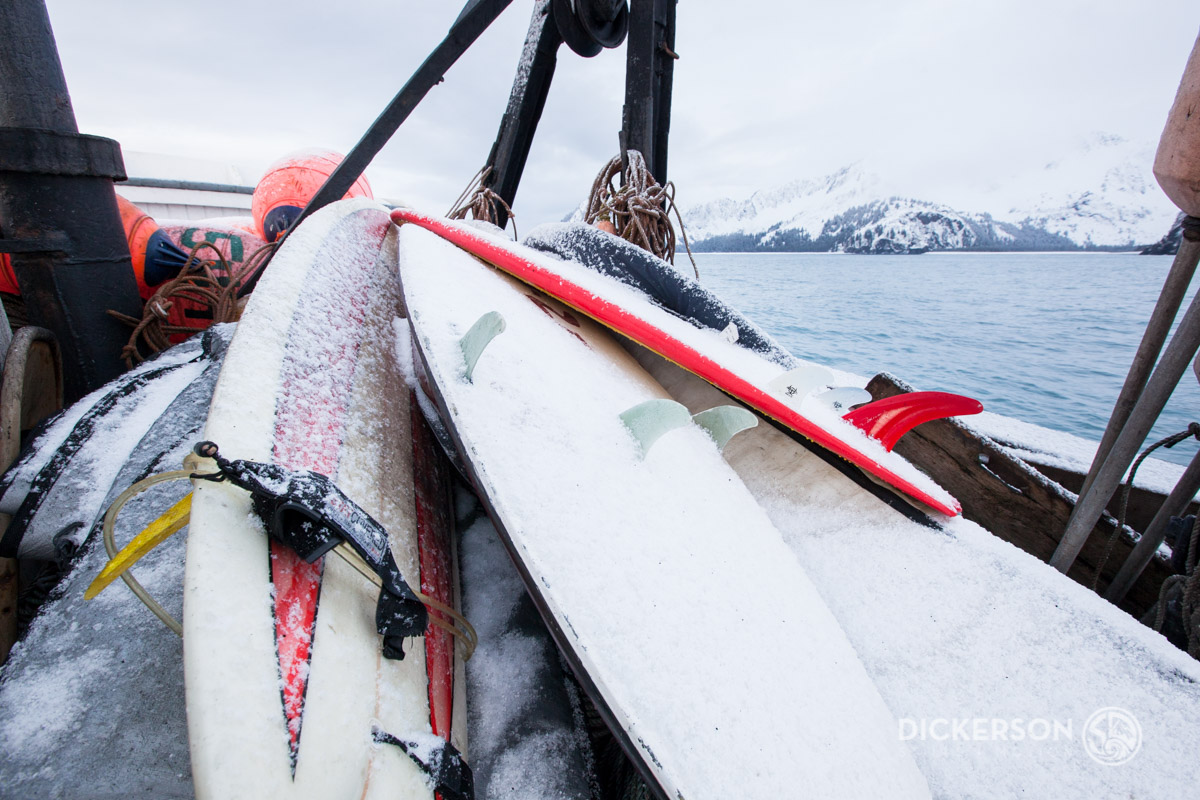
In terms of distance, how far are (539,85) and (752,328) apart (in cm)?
254

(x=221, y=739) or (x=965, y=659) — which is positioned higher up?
(x=221, y=739)

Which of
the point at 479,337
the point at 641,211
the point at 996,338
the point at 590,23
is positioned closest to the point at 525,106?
the point at 590,23

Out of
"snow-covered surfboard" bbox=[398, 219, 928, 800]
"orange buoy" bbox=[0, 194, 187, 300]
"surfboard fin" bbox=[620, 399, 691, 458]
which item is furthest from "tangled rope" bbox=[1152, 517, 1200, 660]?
"orange buoy" bbox=[0, 194, 187, 300]

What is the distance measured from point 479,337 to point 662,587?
0.59 m

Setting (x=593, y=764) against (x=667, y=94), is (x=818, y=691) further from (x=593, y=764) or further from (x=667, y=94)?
(x=667, y=94)

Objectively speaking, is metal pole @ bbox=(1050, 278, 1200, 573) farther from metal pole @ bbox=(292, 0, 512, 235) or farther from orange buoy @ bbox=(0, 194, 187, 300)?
orange buoy @ bbox=(0, 194, 187, 300)

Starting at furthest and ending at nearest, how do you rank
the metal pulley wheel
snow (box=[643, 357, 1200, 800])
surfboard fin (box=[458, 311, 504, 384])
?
the metal pulley wheel
surfboard fin (box=[458, 311, 504, 384])
snow (box=[643, 357, 1200, 800])

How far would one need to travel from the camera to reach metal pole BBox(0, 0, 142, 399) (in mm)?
1564

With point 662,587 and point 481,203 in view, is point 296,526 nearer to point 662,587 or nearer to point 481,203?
point 662,587

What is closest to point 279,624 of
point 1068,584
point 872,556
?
point 872,556

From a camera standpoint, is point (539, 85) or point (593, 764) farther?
point (539, 85)

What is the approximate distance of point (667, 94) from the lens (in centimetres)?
334

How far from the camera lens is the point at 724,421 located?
1.18 m

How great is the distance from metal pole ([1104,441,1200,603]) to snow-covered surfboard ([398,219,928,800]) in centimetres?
122
